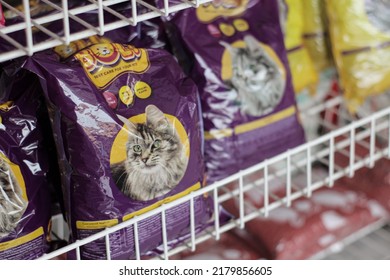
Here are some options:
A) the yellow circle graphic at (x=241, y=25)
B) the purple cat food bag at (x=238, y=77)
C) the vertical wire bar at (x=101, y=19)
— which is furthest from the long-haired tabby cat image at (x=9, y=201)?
the yellow circle graphic at (x=241, y=25)

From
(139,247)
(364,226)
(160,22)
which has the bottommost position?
(364,226)

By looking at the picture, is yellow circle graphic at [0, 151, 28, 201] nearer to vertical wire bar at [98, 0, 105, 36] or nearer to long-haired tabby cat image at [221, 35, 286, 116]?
vertical wire bar at [98, 0, 105, 36]

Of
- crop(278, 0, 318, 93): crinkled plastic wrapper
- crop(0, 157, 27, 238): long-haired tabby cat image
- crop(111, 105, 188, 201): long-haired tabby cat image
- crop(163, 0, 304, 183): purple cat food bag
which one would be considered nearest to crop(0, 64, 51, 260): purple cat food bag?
crop(0, 157, 27, 238): long-haired tabby cat image

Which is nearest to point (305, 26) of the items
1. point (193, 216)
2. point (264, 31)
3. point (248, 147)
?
point (264, 31)

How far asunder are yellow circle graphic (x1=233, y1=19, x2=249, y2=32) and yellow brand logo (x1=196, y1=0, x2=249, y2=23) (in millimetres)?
13

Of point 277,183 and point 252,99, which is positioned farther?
point 277,183

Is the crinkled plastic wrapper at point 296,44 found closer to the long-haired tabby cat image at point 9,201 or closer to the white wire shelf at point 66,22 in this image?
the white wire shelf at point 66,22

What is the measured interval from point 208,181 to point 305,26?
37cm

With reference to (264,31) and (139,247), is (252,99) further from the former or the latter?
(139,247)

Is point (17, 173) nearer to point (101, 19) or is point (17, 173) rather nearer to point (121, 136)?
point (121, 136)

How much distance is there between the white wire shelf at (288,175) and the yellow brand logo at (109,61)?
20 centimetres

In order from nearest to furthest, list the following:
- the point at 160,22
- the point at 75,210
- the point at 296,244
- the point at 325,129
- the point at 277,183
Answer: the point at 75,210 → the point at 160,22 → the point at 296,244 → the point at 277,183 → the point at 325,129

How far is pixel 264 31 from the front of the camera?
4.43ft

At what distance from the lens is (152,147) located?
3.80 ft
